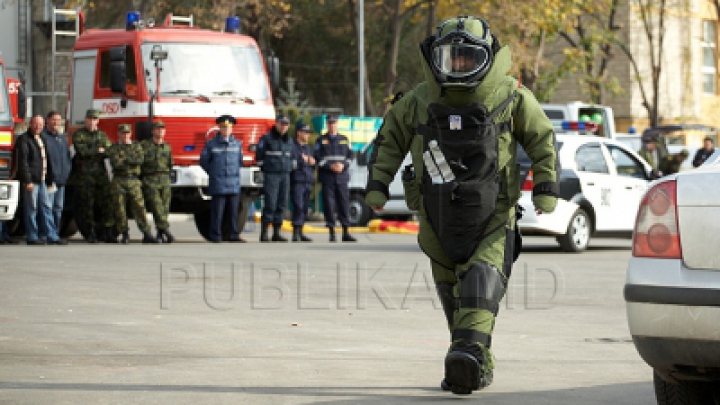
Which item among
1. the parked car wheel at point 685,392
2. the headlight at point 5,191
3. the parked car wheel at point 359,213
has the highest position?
the headlight at point 5,191

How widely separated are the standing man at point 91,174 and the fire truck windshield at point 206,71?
111 centimetres

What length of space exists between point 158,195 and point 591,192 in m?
5.78

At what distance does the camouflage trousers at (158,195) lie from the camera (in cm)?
2028

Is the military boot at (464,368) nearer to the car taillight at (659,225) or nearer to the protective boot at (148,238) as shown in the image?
the car taillight at (659,225)

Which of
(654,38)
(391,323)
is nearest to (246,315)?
(391,323)

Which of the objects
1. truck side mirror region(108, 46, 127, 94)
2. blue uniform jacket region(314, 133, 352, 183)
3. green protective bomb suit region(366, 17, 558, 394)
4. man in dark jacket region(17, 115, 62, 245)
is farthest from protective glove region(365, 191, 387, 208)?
blue uniform jacket region(314, 133, 352, 183)

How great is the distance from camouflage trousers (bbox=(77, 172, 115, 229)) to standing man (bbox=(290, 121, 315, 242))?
2743mm

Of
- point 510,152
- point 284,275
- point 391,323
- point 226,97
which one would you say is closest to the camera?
point 510,152

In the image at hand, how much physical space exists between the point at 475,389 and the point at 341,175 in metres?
14.8

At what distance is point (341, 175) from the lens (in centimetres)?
2184

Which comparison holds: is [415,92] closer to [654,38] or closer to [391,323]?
[391,323]

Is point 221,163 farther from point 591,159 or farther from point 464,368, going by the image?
point 464,368

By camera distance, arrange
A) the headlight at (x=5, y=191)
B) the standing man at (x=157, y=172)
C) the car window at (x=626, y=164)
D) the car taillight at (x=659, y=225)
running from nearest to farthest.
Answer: the car taillight at (x=659, y=225), the headlight at (x=5, y=191), the standing man at (x=157, y=172), the car window at (x=626, y=164)

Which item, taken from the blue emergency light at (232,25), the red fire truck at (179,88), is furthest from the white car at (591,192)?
the blue emergency light at (232,25)
